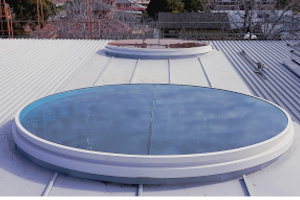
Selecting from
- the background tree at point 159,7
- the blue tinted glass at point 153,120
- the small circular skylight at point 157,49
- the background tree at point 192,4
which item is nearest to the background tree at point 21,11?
the background tree at point 159,7

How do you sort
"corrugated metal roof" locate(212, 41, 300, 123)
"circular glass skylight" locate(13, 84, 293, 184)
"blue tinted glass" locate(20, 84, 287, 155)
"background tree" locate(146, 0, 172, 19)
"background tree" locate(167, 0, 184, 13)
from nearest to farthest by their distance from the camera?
"circular glass skylight" locate(13, 84, 293, 184) → "blue tinted glass" locate(20, 84, 287, 155) → "corrugated metal roof" locate(212, 41, 300, 123) → "background tree" locate(167, 0, 184, 13) → "background tree" locate(146, 0, 172, 19)

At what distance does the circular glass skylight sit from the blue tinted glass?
0.01 metres

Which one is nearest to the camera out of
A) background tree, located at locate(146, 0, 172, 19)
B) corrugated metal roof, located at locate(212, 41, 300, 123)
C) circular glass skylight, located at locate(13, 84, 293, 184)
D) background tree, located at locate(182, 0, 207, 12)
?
circular glass skylight, located at locate(13, 84, 293, 184)

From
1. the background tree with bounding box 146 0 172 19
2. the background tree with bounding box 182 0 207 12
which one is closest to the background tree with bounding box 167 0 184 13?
the background tree with bounding box 146 0 172 19

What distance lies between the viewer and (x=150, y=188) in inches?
149

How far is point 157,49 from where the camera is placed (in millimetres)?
10922

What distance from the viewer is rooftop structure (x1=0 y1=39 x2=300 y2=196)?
3816 mm

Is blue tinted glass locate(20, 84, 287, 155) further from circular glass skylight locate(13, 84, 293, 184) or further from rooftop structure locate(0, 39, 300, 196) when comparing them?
rooftop structure locate(0, 39, 300, 196)

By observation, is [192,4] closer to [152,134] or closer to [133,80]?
[133,80]

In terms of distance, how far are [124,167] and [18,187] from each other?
1.26 meters

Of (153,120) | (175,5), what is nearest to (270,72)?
(153,120)

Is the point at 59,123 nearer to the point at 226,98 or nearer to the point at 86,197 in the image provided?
the point at 86,197

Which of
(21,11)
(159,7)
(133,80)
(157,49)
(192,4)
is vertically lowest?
(133,80)

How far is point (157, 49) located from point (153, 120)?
238 inches
